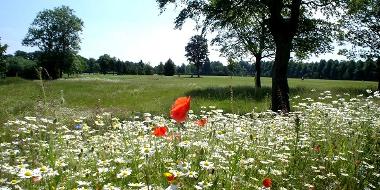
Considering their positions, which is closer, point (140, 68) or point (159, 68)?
point (140, 68)

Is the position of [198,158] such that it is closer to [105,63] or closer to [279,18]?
[279,18]

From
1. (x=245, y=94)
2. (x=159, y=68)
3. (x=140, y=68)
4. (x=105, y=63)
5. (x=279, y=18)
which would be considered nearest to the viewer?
(x=279, y=18)

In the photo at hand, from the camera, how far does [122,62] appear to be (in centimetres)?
14962

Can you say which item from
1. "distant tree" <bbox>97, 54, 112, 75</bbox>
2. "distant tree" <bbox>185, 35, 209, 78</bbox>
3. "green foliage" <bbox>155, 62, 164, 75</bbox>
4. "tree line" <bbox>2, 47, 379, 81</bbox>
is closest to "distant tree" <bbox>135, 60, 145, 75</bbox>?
"tree line" <bbox>2, 47, 379, 81</bbox>

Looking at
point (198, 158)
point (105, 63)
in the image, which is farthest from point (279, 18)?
point (105, 63)

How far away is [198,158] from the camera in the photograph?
14.6ft

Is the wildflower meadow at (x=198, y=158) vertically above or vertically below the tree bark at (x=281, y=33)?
below

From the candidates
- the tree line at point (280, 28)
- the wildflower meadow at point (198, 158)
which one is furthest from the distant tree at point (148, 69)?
the wildflower meadow at point (198, 158)

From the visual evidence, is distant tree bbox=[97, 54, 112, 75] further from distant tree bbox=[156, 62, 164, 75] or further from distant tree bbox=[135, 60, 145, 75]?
distant tree bbox=[156, 62, 164, 75]

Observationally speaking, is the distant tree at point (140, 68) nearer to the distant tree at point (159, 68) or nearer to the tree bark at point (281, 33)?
the distant tree at point (159, 68)

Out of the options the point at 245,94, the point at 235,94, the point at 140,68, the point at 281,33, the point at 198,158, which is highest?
the point at 281,33

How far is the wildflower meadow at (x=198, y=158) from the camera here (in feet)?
14.2

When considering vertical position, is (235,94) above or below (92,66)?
below

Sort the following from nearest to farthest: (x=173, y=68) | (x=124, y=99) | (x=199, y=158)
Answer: (x=199, y=158) < (x=124, y=99) < (x=173, y=68)
